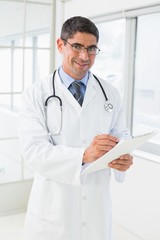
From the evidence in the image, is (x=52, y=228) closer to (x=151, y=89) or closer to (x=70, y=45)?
(x=70, y=45)

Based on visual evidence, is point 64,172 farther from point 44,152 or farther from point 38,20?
point 38,20

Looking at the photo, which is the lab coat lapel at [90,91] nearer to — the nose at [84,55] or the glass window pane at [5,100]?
the nose at [84,55]

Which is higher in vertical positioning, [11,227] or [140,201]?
[140,201]

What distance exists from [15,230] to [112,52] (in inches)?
65.1

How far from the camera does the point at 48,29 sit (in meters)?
3.26

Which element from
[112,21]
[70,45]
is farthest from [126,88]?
[70,45]

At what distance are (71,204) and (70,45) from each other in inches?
24.8

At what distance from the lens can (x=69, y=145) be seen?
4.57ft

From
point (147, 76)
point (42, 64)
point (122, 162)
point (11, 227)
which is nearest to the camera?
point (122, 162)

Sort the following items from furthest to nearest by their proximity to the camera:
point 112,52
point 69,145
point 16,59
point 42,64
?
1. point 42,64
2. point 16,59
3. point 112,52
4. point 69,145

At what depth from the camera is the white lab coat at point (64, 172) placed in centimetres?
131

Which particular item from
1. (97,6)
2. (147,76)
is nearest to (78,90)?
(147,76)

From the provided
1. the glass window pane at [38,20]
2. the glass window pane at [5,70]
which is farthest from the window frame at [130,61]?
the glass window pane at [5,70]

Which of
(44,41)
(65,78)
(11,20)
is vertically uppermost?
(11,20)
